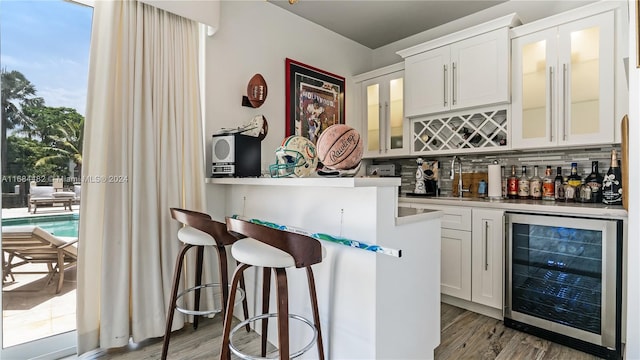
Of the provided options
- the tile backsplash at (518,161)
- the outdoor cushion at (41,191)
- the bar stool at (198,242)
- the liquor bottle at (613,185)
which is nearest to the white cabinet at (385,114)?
the tile backsplash at (518,161)

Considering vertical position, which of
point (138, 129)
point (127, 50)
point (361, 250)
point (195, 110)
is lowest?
point (361, 250)

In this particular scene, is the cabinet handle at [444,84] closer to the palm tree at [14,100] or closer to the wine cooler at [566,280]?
the wine cooler at [566,280]

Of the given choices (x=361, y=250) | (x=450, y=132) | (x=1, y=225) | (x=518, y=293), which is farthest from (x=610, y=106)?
(x=1, y=225)

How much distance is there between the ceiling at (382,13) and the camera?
2814 millimetres

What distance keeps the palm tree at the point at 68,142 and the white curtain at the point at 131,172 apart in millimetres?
176

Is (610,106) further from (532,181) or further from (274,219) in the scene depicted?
(274,219)

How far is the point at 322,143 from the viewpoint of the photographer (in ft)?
4.84

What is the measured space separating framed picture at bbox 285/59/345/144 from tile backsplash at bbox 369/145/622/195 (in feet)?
3.20

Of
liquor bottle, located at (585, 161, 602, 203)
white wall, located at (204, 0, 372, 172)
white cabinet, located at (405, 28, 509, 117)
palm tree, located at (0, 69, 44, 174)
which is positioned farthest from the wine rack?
palm tree, located at (0, 69, 44, 174)

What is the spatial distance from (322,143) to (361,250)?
1.73 ft

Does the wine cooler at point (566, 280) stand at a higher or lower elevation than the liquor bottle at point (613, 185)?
lower

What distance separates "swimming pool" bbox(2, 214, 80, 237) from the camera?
179 cm

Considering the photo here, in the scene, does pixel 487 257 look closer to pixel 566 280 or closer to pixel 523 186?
pixel 566 280

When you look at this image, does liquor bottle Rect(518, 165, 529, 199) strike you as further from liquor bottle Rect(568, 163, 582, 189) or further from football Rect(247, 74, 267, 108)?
football Rect(247, 74, 267, 108)
